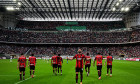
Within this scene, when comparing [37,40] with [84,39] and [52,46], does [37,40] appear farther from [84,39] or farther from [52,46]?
[84,39]

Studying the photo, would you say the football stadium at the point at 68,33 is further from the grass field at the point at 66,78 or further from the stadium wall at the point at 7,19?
the grass field at the point at 66,78

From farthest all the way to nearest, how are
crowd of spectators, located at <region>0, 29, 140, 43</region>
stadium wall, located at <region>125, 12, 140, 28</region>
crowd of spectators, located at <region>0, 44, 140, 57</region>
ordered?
1. crowd of spectators, located at <region>0, 29, 140, 43</region>
2. stadium wall, located at <region>125, 12, 140, 28</region>
3. crowd of spectators, located at <region>0, 44, 140, 57</region>

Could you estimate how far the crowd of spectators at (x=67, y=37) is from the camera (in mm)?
63553

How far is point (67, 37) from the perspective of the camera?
222 feet

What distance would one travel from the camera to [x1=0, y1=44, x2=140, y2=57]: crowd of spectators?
59.1 m

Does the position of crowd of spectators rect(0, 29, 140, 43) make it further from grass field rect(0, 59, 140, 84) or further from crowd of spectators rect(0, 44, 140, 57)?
grass field rect(0, 59, 140, 84)

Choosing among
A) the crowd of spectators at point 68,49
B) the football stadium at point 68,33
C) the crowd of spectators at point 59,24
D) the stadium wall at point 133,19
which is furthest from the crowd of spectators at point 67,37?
the crowd of spectators at point 59,24

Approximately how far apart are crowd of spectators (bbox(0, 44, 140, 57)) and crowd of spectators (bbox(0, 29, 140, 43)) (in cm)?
337

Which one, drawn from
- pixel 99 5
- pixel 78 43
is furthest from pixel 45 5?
pixel 78 43

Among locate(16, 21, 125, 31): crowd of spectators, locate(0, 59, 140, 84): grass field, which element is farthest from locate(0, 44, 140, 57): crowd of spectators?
locate(0, 59, 140, 84): grass field

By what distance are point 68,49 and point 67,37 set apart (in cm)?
695

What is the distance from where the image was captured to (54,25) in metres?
75.1

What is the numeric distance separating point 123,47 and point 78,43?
22.0 m

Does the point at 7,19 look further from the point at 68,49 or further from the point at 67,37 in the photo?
the point at 68,49
